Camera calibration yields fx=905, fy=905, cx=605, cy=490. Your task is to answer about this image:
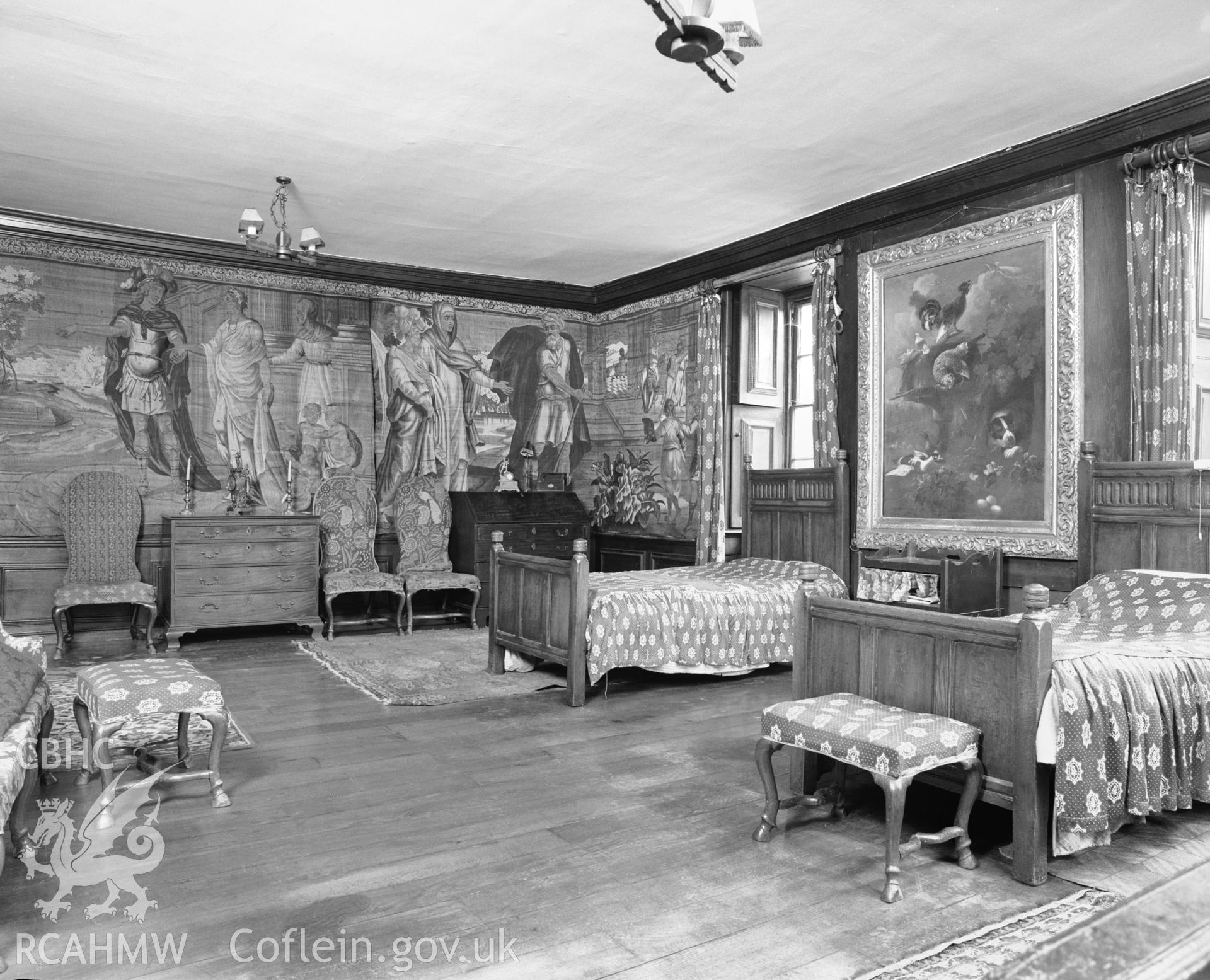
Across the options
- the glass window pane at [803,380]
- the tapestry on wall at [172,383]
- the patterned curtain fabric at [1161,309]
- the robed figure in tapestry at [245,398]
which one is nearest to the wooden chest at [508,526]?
the tapestry on wall at [172,383]

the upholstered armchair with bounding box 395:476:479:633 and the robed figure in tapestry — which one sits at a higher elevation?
the robed figure in tapestry

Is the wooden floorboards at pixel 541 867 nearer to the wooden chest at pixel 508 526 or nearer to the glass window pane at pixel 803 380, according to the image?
the wooden chest at pixel 508 526

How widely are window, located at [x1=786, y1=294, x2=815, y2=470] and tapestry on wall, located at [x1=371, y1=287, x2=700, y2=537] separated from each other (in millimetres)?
983

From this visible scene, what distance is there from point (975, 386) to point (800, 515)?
73.3 inches

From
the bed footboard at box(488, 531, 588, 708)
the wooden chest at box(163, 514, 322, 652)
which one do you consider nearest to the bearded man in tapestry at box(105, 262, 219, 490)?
the wooden chest at box(163, 514, 322, 652)

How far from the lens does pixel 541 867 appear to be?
3.29 m

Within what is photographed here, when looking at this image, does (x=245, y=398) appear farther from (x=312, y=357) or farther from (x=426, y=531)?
(x=426, y=531)

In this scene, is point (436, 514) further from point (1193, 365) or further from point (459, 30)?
point (1193, 365)

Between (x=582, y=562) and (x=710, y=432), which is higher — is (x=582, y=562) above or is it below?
below

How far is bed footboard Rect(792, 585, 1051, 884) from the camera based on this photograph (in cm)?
325

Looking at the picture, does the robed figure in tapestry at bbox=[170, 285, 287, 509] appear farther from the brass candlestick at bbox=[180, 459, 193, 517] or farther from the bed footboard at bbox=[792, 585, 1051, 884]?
the bed footboard at bbox=[792, 585, 1051, 884]

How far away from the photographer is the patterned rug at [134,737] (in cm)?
454

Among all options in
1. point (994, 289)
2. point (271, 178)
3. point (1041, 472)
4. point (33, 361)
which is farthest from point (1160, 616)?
point (33, 361)

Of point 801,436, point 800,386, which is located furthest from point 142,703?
point 800,386
